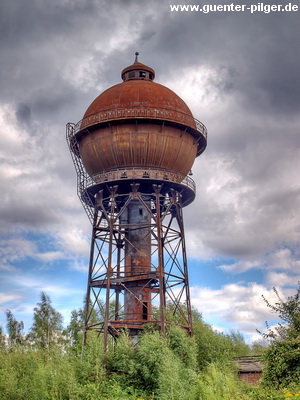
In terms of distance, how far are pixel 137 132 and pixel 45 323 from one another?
34.3 m

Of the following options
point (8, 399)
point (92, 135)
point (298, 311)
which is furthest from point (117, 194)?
point (298, 311)

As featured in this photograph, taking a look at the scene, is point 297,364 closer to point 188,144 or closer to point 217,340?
point 188,144

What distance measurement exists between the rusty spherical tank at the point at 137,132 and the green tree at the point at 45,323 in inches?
1162

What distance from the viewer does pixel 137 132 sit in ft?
88.7

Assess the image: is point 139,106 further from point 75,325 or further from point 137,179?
point 75,325

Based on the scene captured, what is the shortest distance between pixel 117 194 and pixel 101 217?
188 centimetres

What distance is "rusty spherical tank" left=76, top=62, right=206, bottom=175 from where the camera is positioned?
1065 inches

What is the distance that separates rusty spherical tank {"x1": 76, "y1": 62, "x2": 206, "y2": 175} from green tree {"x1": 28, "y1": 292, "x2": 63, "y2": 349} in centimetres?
2950

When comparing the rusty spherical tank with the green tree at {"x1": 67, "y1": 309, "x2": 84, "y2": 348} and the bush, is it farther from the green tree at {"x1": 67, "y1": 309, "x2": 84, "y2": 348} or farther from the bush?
the green tree at {"x1": 67, "y1": 309, "x2": 84, "y2": 348}

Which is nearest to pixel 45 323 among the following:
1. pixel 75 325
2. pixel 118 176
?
pixel 75 325

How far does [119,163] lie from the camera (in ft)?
89.2

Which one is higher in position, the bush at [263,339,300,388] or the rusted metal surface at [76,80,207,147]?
the rusted metal surface at [76,80,207,147]

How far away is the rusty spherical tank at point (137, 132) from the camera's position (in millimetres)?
27062

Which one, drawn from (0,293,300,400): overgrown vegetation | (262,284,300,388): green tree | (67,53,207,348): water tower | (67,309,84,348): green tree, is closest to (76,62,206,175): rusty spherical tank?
(67,53,207,348): water tower
